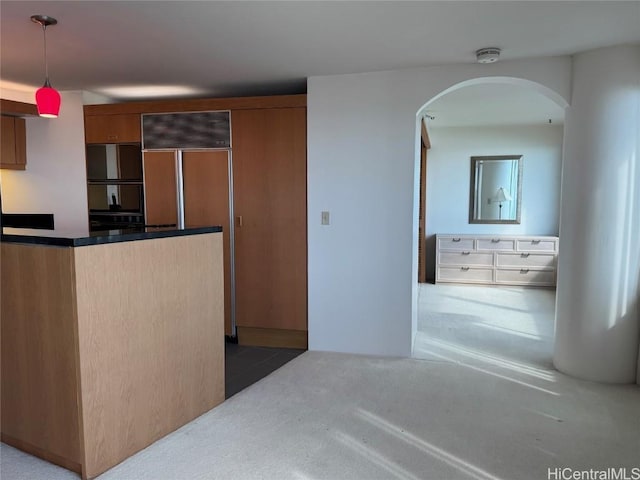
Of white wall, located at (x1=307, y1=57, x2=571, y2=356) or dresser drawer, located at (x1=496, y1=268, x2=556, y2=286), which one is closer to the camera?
white wall, located at (x1=307, y1=57, x2=571, y2=356)

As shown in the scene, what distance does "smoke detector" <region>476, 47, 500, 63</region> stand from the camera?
2.86 m

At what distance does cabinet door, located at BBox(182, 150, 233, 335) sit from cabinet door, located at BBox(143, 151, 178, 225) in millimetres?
115

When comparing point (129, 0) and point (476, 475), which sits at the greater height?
point (129, 0)

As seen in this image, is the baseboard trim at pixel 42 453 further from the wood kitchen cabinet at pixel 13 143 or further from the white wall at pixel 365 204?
the wood kitchen cabinet at pixel 13 143

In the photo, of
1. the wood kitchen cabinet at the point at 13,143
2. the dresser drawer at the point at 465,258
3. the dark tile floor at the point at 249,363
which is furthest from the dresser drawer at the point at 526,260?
the wood kitchen cabinet at the point at 13,143

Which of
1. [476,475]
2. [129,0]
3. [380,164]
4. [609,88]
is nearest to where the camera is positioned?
[476,475]

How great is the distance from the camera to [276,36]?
263cm

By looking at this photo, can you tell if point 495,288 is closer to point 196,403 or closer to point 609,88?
point 609,88

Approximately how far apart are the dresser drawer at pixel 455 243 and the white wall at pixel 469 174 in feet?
1.51

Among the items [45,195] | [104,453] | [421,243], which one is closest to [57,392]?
[104,453]

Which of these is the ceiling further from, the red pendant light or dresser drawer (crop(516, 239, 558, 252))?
dresser drawer (crop(516, 239, 558, 252))

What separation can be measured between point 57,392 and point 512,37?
3.10 m

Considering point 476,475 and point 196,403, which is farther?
point 196,403

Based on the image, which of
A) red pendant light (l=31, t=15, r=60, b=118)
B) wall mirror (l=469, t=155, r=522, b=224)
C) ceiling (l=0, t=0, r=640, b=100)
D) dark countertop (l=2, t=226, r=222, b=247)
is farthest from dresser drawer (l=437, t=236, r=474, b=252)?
red pendant light (l=31, t=15, r=60, b=118)
